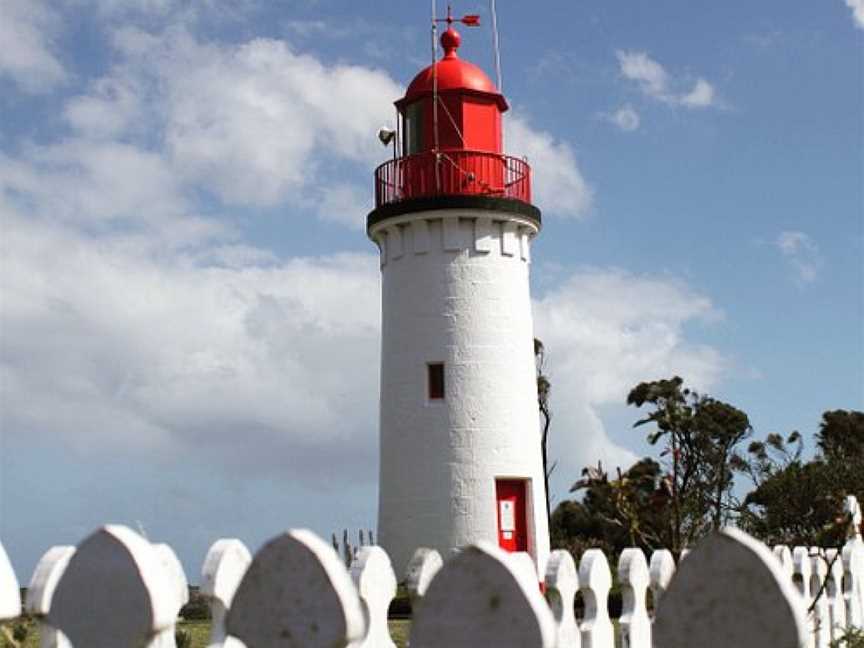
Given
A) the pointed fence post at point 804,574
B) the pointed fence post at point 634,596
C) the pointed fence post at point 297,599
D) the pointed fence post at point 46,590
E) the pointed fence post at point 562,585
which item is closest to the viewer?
the pointed fence post at point 297,599

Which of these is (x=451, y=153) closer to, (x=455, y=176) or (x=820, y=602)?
(x=455, y=176)

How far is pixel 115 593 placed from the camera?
2.62 metres

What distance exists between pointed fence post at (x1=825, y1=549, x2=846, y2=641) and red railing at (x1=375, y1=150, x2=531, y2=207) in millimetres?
10426

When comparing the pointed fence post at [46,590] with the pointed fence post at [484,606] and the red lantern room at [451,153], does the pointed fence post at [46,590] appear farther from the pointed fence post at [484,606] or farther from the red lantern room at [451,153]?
the red lantern room at [451,153]

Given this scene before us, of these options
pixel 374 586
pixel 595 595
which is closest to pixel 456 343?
pixel 595 595

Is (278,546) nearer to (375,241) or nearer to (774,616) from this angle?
(774,616)

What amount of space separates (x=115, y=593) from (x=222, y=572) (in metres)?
1.15

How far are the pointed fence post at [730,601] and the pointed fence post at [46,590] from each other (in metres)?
2.03

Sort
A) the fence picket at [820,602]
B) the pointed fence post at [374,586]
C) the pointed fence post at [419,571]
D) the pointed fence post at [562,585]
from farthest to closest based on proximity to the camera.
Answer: the fence picket at [820,602], the pointed fence post at [562,585], the pointed fence post at [374,586], the pointed fence post at [419,571]

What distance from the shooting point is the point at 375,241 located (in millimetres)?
20312

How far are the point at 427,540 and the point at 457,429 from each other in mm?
1800

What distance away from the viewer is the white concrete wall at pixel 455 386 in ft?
59.7

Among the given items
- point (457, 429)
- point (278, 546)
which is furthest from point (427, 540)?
point (278, 546)

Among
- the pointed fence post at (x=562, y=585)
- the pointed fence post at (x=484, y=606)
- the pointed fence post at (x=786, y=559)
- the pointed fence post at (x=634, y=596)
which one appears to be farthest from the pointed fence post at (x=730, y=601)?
the pointed fence post at (x=786, y=559)
